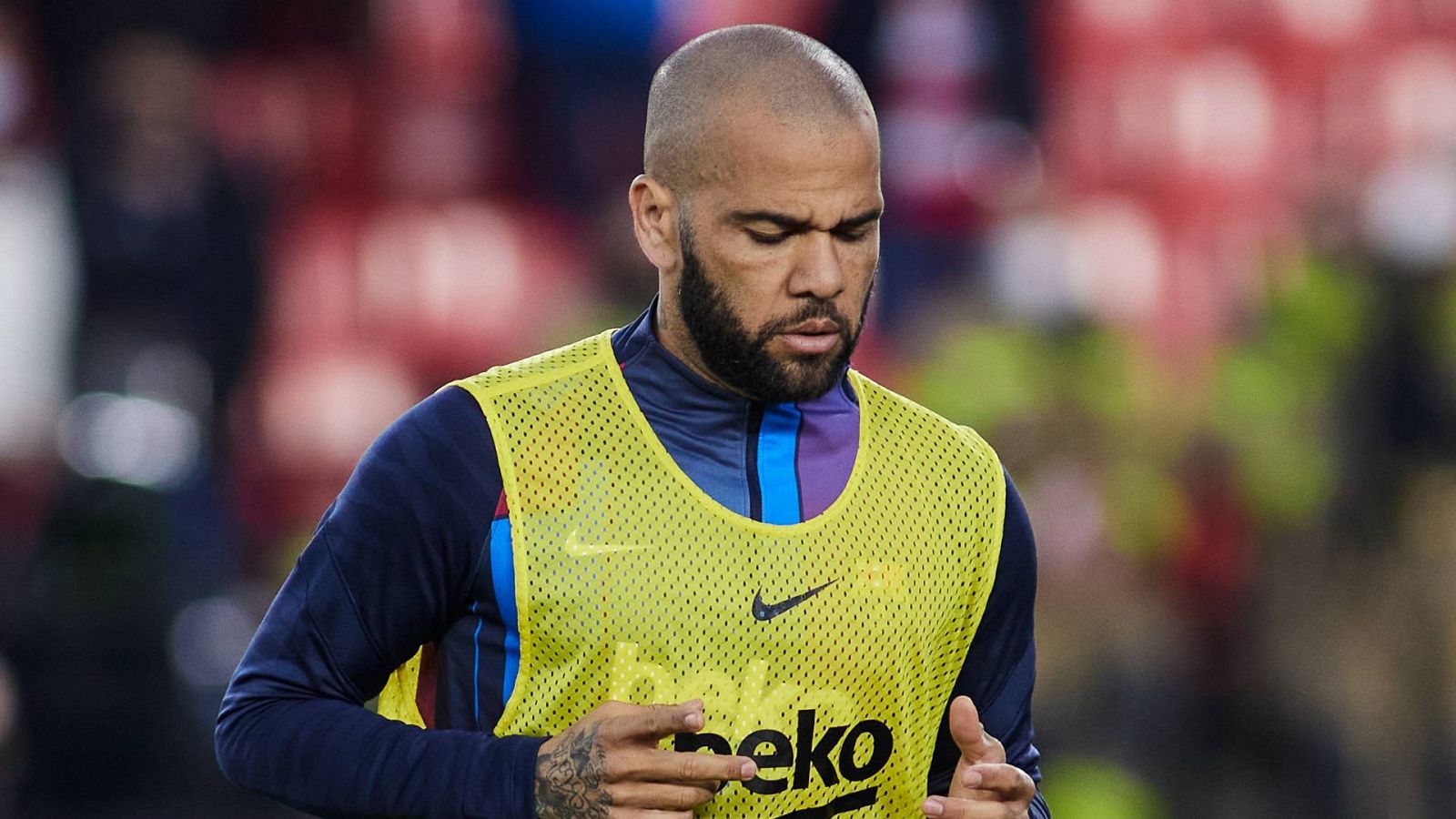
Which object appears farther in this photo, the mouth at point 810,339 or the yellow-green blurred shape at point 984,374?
the yellow-green blurred shape at point 984,374

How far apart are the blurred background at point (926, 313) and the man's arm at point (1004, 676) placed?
3.14m

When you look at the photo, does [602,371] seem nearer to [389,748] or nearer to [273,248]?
[389,748]

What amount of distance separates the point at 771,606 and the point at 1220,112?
852 centimetres

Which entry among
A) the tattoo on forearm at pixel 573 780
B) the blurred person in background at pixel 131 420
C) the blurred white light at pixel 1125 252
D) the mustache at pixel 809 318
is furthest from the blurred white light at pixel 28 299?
Answer: the tattoo on forearm at pixel 573 780

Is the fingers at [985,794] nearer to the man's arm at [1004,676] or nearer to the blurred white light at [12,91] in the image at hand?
the man's arm at [1004,676]

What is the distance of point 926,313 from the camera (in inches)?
320

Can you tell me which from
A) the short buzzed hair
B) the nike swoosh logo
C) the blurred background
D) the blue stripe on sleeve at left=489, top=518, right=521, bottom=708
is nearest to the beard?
the short buzzed hair

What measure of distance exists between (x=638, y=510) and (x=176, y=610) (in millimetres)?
3698

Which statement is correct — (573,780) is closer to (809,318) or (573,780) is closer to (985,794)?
(985,794)

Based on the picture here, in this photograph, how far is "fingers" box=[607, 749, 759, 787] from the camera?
2482 millimetres

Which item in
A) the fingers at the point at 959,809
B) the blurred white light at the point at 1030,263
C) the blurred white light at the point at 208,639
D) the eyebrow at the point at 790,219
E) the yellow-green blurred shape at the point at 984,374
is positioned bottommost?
the blurred white light at the point at 208,639

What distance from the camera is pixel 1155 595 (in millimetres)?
6734

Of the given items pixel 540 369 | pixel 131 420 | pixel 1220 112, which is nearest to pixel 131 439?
pixel 131 420

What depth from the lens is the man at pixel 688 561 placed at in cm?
266
